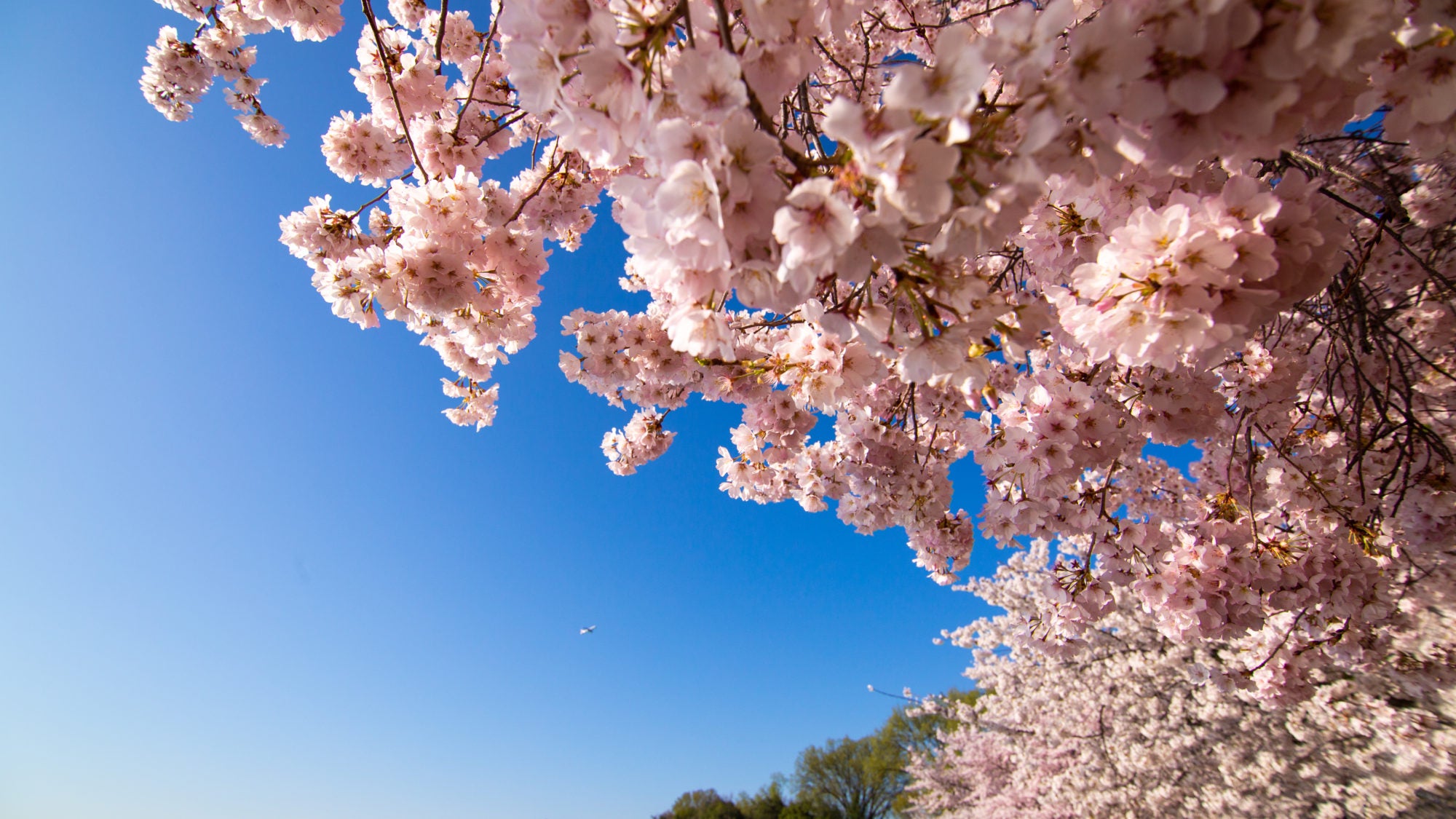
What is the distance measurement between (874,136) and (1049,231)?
161 cm

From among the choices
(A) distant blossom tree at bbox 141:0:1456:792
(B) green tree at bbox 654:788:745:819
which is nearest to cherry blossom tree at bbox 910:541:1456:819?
(A) distant blossom tree at bbox 141:0:1456:792

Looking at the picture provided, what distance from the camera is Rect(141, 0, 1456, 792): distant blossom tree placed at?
92 cm

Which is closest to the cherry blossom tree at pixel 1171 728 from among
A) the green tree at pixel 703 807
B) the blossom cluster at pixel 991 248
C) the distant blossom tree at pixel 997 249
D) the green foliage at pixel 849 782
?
the distant blossom tree at pixel 997 249

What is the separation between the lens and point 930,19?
16.7 ft

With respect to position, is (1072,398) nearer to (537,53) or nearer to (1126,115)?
(1126,115)

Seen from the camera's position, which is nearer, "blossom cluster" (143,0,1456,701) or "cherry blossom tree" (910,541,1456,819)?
"blossom cluster" (143,0,1456,701)

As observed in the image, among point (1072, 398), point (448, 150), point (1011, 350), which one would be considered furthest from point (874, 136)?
point (448, 150)

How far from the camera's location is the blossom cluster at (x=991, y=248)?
924 mm

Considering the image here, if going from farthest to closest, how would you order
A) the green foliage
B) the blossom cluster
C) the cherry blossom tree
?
the green foliage, the cherry blossom tree, the blossom cluster

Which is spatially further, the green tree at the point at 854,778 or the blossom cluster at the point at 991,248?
the green tree at the point at 854,778

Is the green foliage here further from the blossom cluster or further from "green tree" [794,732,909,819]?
the blossom cluster

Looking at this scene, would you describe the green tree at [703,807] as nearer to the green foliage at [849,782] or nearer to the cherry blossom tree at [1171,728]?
the green foliage at [849,782]

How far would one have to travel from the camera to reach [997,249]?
1.63m

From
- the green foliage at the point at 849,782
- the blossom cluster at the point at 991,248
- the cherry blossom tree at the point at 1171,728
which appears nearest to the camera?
the blossom cluster at the point at 991,248
